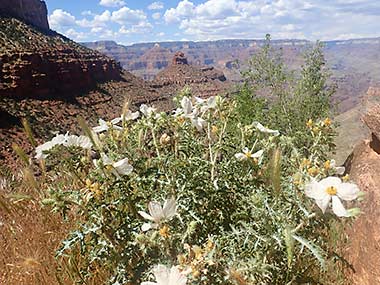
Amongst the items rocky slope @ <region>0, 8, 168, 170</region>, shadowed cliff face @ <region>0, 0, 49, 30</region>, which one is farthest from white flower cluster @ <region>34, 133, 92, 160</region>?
shadowed cliff face @ <region>0, 0, 49, 30</region>

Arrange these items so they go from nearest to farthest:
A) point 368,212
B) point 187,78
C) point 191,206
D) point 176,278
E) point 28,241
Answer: point 176,278, point 191,206, point 28,241, point 368,212, point 187,78

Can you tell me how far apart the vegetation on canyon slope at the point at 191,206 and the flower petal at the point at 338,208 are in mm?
11

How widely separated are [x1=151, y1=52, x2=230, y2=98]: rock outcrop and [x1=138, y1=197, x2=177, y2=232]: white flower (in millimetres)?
76902

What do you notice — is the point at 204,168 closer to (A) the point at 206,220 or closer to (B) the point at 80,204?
(A) the point at 206,220

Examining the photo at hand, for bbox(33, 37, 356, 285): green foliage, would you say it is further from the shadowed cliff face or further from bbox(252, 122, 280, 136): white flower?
the shadowed cliff face

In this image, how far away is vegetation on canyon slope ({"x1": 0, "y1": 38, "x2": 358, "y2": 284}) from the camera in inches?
79.7

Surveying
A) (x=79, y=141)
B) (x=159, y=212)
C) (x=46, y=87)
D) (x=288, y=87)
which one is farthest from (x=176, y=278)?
(x=46, y=87)

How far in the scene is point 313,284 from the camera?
2494 millimetres

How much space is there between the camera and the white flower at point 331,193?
2000 millimetres

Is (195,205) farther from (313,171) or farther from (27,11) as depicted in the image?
(27,11)

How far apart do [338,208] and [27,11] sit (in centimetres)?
7276

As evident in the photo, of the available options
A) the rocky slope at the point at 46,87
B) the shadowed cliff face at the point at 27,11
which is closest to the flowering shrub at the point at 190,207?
the rocky slope at the point at 46,87

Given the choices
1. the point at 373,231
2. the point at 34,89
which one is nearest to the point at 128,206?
the point at 373,231

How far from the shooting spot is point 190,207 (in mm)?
2373
